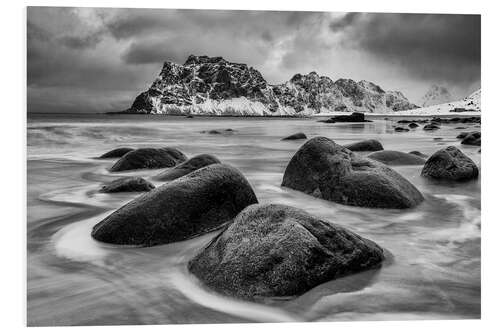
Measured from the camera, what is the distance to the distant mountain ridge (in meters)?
5.55

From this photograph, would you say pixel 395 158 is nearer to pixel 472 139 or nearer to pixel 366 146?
pixel 366 146

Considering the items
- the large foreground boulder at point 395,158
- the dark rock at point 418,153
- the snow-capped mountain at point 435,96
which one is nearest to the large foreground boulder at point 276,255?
the snow-capped mountain at point 435,96

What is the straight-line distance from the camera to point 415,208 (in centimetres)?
529

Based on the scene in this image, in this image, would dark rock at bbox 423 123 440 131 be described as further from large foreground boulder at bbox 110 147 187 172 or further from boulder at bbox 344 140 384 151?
large foreground boulder at bbox 110 147 187 172

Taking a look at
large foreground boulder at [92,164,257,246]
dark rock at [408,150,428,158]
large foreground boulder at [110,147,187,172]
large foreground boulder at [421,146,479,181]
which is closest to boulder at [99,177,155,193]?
large foreground boulder at [110,147,187,172]

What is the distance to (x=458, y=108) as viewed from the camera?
18.9 feet

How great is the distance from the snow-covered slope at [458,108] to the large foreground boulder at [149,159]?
3.12 m

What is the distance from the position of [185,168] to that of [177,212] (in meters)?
1.86

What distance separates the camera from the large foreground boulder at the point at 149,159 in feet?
20.6

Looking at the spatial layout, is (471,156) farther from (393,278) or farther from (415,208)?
(393,278)

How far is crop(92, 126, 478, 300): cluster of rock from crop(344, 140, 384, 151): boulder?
0.09 meters

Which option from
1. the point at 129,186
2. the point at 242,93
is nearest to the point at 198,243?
the point at 129,186

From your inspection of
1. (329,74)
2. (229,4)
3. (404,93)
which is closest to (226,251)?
→ (229,4)
